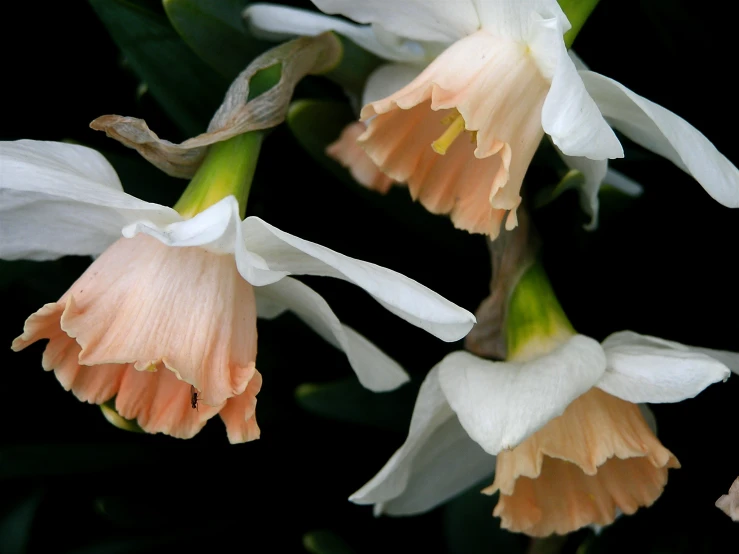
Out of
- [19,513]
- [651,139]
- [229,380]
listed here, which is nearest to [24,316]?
[19,513]

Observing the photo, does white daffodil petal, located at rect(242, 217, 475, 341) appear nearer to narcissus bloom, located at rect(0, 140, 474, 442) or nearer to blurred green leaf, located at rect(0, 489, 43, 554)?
narcissus bloom, located at rect(0, 140, 474, 442)

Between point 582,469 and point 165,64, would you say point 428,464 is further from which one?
point 165,64

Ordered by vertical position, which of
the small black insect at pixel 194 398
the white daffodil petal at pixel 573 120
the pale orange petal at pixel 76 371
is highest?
the white daffodil petal at pixel 573 120

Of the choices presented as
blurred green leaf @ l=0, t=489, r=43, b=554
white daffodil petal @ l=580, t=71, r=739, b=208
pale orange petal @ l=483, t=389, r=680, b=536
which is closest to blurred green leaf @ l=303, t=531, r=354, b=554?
pale orange petal @ l=483, t=389, r=680, b=536

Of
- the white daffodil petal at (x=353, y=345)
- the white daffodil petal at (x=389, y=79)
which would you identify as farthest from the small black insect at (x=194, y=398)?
the white daffodil petal at (x=389, y=79)

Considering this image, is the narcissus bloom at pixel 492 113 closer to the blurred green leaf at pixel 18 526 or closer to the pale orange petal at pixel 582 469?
the pale orange petal at pixel 582 469
